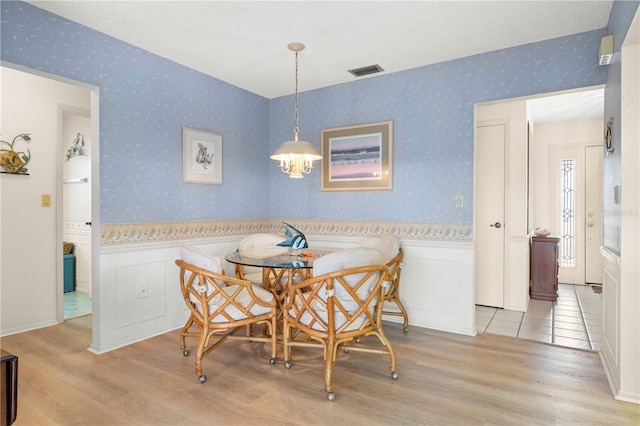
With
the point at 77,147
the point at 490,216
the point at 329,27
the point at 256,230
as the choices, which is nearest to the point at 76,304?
the point at 77,147

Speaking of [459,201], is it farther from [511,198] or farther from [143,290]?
[143,290]

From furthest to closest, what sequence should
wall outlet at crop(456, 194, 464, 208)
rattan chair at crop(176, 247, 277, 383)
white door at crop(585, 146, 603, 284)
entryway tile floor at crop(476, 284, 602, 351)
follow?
white door at crop(585, 146, 603, 284), wall outlet at crop(456, 194, 464, 208), entryway tile floor at crop(476, 284, 602, 351), rattan chair at crop(176, 247, 277, 383)

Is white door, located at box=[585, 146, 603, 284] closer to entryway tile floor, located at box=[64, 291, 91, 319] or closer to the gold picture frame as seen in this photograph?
the gold picture frame

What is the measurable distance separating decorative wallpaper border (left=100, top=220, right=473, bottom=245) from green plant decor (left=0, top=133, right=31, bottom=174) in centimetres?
125

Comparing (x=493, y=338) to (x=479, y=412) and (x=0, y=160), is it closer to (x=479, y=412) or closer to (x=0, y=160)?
(x=479, y=412)

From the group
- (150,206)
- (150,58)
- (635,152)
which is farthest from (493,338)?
(150,58)

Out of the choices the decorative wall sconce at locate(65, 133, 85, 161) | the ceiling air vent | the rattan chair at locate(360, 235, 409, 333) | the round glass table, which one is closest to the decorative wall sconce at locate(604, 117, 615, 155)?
the rattan chair at locate(360, 235, 409, 333)

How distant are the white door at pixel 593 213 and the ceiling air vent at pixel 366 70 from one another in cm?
401

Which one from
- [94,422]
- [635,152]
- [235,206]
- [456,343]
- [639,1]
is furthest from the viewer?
[235,206]

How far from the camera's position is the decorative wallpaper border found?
3.19m

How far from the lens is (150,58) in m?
3.34

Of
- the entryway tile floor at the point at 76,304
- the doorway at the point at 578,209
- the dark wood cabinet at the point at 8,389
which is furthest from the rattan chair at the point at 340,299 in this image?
the doorway at the point at 578,209

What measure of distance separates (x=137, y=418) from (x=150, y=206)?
1853 millimetres

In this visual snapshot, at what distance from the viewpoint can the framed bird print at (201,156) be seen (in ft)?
12.1
